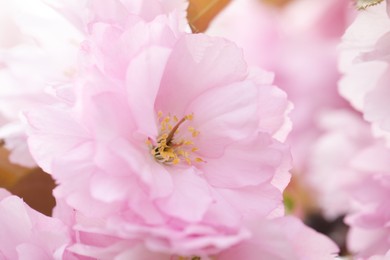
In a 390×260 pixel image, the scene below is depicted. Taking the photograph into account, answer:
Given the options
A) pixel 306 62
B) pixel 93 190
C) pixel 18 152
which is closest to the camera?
pixel 93 190

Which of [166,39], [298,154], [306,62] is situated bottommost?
[298,154]

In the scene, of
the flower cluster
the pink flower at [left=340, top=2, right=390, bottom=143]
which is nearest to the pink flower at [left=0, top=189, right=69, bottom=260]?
the flower cluster

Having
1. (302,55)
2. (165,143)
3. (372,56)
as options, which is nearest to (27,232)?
(165,143)

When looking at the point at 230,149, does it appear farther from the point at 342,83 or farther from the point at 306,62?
the point at 306,62

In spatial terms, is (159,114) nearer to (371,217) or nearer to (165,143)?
(165,143)

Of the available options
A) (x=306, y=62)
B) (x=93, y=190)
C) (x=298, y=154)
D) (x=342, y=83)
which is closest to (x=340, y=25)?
(x=306, y=62)

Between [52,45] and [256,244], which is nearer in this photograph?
[256,244]

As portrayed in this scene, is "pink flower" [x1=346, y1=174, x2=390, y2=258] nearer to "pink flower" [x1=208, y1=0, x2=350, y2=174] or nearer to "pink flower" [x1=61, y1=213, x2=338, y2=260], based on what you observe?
"pink flower" [x1=61, y1=213, x2=338, y2=260]
